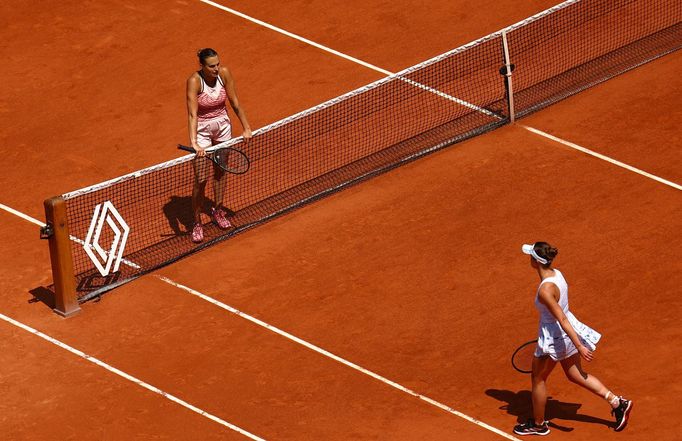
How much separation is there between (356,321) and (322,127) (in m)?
4.30

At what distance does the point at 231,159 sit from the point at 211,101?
0.82 meters

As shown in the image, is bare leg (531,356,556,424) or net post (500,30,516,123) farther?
net post (500,30,516,123)

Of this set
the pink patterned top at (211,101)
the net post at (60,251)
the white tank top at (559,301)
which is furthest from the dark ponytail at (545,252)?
Result: the net post at (60,251)

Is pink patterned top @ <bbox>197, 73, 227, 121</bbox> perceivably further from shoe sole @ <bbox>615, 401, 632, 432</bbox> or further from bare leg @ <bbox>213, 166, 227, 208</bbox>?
shoe sole @ <bbox>615, 401, 632, 432</bbox>

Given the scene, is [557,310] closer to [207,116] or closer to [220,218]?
[207,116]

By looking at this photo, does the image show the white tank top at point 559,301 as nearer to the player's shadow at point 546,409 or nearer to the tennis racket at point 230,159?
the player's shadow at point 546,409

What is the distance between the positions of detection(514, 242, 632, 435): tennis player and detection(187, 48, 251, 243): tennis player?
4.70 m

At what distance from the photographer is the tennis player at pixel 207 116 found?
1816cm

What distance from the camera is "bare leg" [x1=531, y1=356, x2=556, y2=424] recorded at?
15.1m

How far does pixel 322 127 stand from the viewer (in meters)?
21.0

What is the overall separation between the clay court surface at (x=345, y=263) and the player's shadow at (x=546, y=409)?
25 millimetres

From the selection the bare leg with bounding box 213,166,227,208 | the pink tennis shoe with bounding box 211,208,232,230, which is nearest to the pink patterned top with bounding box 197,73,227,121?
the bare leg with bounding box 213,166,227,208

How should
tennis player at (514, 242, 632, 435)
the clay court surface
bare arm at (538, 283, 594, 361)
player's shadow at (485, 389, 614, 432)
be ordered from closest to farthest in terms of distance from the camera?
bare arm at (538, 283, 594, 361)
tennis player at (514, 242, 632, 435)
player's shadow at (485, 389, 614, 432)
the clay court surface

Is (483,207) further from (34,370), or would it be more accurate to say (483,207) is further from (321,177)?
(34,370)
